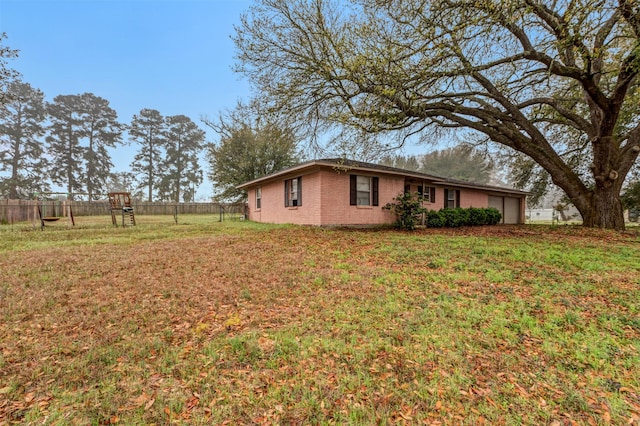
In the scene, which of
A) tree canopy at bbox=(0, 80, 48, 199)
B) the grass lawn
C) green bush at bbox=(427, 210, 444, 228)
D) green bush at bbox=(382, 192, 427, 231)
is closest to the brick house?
green bush at bbox=(382, 192, 427, 231)

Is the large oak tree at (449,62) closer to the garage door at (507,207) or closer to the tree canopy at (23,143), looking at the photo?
the garage door at (507,207)

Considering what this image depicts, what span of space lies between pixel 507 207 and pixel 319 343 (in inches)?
881

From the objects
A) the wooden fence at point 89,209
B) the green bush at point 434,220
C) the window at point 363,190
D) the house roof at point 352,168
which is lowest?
the green bush at point 434,220

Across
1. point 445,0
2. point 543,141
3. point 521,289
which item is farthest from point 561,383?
point 543,141

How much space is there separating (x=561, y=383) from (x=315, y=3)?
991 cm

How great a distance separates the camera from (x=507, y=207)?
66.4 feet

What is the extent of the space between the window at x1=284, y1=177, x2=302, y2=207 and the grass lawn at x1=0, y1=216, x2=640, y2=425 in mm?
7479

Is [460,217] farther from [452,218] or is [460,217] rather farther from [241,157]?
[241,157]

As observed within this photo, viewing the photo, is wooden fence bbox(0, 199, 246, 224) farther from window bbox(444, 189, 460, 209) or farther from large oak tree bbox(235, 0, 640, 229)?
window bbox(444, 189, 460, 209)

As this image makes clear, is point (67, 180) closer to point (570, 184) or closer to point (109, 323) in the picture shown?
point (109, 323)

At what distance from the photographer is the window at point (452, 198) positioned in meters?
16.2

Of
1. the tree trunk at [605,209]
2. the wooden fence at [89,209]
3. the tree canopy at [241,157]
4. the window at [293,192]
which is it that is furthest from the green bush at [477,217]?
the wooden fence at [89,209]

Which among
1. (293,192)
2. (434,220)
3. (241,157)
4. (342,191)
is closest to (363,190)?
(342,191)

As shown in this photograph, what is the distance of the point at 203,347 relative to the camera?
8.34 feet
